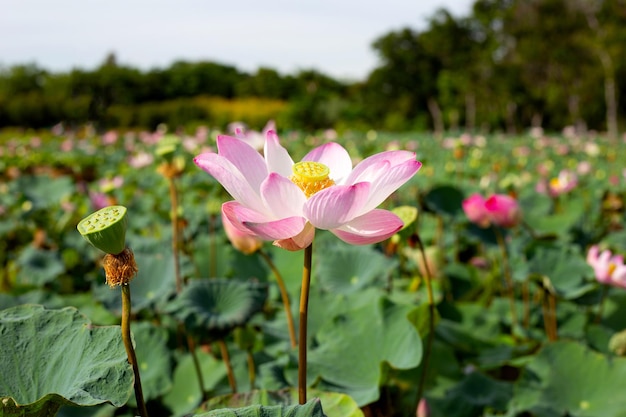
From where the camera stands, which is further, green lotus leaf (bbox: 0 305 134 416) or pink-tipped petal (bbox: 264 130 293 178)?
pink-tipped petal (bbox: 264 130 293 178)

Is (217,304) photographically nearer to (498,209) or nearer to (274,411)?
(274,411)

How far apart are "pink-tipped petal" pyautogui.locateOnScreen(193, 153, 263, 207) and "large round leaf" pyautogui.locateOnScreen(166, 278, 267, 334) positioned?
1.36 feet

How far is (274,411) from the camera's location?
16.3 inches

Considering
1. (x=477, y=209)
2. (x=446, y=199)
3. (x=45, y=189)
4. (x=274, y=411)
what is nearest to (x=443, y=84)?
(x=45, y=189)

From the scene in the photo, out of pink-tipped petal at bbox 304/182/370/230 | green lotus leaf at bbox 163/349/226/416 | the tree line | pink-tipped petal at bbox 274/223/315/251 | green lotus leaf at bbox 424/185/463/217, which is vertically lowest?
green lotus leaf at bbox 163/349/226/416

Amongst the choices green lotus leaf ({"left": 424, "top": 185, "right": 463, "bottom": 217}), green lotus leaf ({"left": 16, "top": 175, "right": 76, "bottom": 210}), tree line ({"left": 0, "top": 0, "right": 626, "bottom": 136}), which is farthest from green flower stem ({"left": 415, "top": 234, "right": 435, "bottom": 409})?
tree line ({"left": 0, "top": 0, "right": 626, "bottom": 136})

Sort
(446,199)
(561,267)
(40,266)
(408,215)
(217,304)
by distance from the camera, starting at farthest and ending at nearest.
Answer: (446,199) < (40,266) < (561,267) < (217,304) < (408,215)

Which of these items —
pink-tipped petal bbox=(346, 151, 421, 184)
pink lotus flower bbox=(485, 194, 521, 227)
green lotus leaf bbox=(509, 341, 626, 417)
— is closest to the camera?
pink-tipped petal bbox=(346, 151, 421, 184)

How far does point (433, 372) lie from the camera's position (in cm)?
108

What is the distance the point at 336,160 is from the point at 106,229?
0.88 feet

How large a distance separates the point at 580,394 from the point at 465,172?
8.38 feet

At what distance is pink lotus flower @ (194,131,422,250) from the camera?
463 mm

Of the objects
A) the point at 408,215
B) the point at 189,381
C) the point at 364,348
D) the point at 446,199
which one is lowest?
Result: the point at 189,381

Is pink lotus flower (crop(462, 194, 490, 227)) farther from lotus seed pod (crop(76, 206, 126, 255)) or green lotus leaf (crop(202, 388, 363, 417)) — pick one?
lotus seed pod (crop(76, 206, 126, 255))
